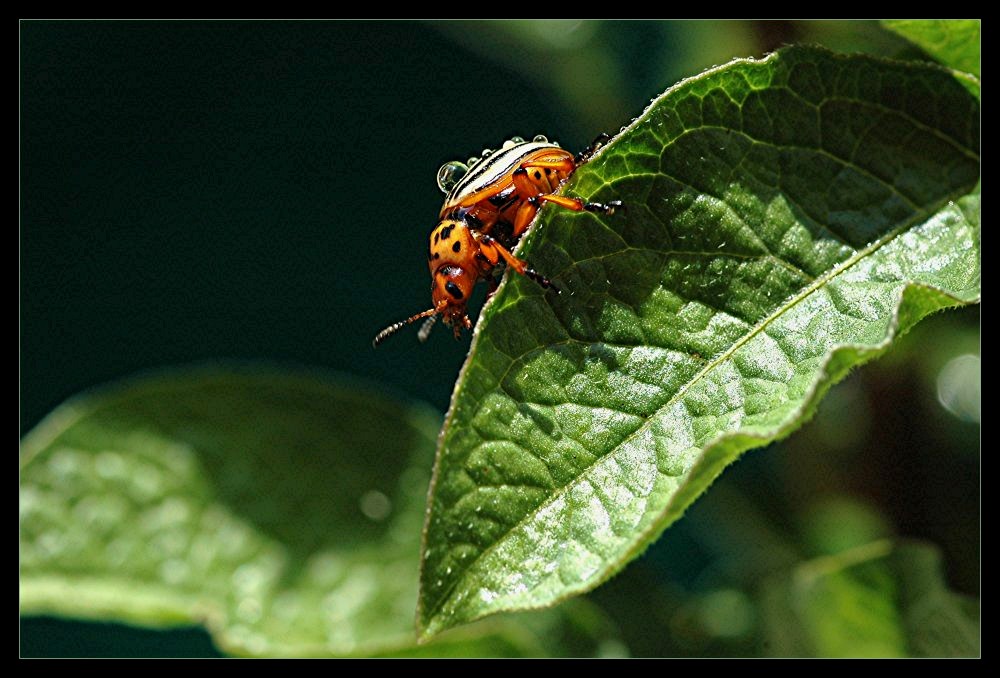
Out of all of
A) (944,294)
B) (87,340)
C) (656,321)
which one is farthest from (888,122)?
(87,340)

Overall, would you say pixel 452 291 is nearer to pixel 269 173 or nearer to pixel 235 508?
pixel 235 508

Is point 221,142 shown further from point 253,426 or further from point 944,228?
point 944,228

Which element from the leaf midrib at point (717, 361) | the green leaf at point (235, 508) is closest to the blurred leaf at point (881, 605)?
the green leaf at point (235, 508)

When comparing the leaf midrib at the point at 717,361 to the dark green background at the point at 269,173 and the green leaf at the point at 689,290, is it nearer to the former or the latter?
the green leaf at the point at 689,290

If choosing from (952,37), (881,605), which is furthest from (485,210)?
(881,605)

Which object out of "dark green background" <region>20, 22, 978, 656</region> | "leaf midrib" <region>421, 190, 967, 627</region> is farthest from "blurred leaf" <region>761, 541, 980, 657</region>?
"leaf midrib" <region>421, 190, 967, 627</region>
